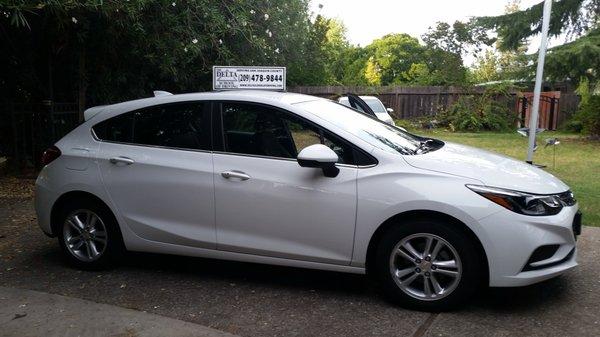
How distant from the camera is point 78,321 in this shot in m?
3.87

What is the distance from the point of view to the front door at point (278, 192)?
13.4 feet

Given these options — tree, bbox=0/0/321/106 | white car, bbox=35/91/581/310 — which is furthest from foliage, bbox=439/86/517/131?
white car, bbox=35/91/581/310

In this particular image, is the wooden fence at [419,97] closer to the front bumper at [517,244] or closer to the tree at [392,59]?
the front bumper at [517,244]

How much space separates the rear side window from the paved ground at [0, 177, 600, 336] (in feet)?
3.73

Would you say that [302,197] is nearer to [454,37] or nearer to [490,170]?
[490,170]

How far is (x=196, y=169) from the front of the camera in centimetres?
445

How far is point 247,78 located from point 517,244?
4692 mm

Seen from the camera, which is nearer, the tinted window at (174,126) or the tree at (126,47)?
the tinted window at (174,126)

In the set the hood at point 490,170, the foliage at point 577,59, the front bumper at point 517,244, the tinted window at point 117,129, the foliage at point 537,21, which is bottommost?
the front bumper at point 517,244

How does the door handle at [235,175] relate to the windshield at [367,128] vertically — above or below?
below

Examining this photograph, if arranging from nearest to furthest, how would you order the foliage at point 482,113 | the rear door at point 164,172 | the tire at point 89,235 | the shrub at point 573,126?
the rear door at point 164,172 → the tire at point 89,235 → the shrub at point 573,126 → the foliage at point 482,113

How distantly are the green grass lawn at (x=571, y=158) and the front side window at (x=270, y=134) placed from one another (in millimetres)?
3940

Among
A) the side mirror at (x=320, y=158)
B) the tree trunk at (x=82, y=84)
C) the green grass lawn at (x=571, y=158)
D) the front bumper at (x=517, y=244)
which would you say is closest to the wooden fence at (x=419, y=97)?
the green grass lawn at (x=571, y=158)

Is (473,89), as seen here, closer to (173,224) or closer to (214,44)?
(214,44)
